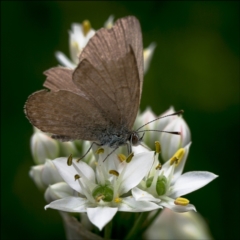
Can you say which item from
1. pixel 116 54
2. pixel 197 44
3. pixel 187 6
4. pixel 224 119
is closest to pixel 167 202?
pixel 116 54

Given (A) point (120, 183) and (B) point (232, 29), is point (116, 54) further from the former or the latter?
(B) point (232, 29)

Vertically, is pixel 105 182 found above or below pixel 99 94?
below

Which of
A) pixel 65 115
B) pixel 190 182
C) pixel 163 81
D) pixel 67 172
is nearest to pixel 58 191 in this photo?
pixel 67 172

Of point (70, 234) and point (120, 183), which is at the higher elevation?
point (120, 183)

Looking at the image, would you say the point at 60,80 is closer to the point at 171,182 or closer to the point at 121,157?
the point at 121,157

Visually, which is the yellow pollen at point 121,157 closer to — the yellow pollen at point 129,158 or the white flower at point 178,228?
the yellow pollen at point 129,158

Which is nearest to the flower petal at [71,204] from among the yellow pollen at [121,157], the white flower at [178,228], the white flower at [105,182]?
the white flower at [105,182]
